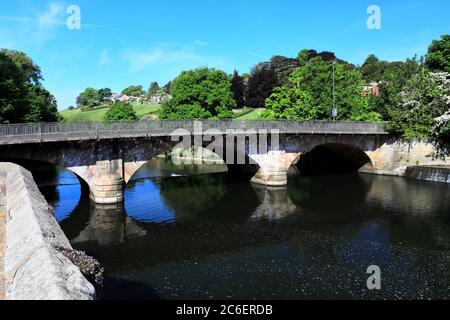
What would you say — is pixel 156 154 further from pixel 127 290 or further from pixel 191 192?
pixel 127 290

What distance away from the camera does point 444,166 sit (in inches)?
1861

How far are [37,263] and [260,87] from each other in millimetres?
91233

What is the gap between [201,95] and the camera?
56438 millimetres

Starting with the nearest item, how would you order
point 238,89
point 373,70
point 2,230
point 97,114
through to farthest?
point 2,230 → point 238,89 → point 97,114 → point 373,70

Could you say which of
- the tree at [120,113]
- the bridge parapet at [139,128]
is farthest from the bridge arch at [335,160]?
the tree at [120,113]

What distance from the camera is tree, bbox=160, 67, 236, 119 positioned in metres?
56.3

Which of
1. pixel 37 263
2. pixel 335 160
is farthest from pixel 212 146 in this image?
pixel 37 263

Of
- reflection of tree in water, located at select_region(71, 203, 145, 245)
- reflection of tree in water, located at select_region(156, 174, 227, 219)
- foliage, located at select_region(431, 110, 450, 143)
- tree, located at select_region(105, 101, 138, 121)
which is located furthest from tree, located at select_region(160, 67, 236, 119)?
foliage, located at select_region(431, 110, 450, 143)

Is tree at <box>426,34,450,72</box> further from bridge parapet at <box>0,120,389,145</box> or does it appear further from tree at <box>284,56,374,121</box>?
bridge parapet at <box>0,120,389,145</box>

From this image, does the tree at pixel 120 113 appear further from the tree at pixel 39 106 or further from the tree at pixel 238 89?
the tree at pixel 238 89

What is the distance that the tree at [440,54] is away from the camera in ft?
168

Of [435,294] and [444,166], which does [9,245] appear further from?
[444,166]

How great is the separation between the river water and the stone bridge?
2.95 meters

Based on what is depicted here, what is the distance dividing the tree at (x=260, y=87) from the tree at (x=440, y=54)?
42741mm
